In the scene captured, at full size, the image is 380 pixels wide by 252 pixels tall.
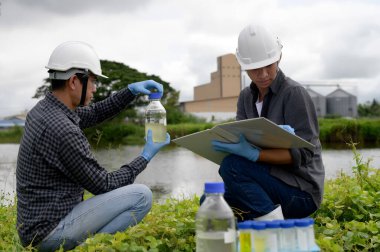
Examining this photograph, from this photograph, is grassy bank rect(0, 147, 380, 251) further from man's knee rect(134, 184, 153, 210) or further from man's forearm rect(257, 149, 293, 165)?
man's forearm rect(257, 149, 293, 165)

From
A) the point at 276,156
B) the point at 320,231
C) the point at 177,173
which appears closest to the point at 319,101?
the point at 177,173

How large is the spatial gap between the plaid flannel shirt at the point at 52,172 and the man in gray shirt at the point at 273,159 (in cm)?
70

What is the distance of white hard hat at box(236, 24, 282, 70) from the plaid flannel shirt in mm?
1037

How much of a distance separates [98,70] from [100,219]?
3.06 feet

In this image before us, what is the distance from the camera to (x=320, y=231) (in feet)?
11.3

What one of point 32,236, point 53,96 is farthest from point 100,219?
point 53,96

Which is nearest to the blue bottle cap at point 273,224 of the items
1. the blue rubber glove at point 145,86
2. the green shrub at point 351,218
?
the green shrub at point 351,218

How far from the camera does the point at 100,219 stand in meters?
3.13

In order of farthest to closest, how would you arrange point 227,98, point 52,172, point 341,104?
point 227,98 < point 341,104 < point 52,172

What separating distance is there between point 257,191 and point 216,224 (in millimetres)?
877

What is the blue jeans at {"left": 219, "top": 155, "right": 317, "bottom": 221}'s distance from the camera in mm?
3158

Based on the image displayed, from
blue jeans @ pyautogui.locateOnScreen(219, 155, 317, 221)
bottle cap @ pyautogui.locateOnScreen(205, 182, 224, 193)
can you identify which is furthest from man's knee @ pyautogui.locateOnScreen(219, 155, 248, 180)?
bottle cap @ pyautogui.locateOnScreen(205, 182, 224, 193)

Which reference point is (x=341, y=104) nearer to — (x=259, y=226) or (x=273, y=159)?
(x=273, y=159)

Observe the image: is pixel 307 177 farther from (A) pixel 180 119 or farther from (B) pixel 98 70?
(A) pixel 180 119
